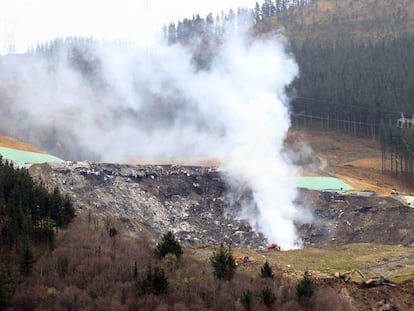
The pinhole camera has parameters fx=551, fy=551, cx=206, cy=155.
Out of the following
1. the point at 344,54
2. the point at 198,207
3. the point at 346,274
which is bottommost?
the point at 198,207

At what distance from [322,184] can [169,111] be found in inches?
1405

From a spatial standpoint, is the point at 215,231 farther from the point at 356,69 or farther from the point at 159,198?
the point at 356,69

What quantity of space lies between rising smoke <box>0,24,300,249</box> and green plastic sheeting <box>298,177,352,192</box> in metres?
1.50

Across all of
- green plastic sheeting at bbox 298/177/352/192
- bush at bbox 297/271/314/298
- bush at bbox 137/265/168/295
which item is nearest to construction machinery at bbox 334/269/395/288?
bush at bbox 297/271/314/298

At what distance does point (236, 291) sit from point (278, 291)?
6.94 ft

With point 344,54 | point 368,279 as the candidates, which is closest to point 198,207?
point 368,279

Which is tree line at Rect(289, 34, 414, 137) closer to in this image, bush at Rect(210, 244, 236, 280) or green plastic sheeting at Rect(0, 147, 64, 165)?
green plastic sheeting at Rect(0, 147, 64, 165)

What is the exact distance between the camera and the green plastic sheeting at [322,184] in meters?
58.0

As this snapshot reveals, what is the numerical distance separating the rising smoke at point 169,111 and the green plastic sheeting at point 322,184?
4.93ft

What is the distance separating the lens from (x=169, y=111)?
8888 cm

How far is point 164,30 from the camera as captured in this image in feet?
572

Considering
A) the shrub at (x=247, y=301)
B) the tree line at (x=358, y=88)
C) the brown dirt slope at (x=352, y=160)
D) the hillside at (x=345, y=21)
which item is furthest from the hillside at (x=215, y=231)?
the hillside at (x=345, y=21)

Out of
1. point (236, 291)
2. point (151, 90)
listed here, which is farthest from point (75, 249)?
point (151, 90)

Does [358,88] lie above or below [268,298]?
above
